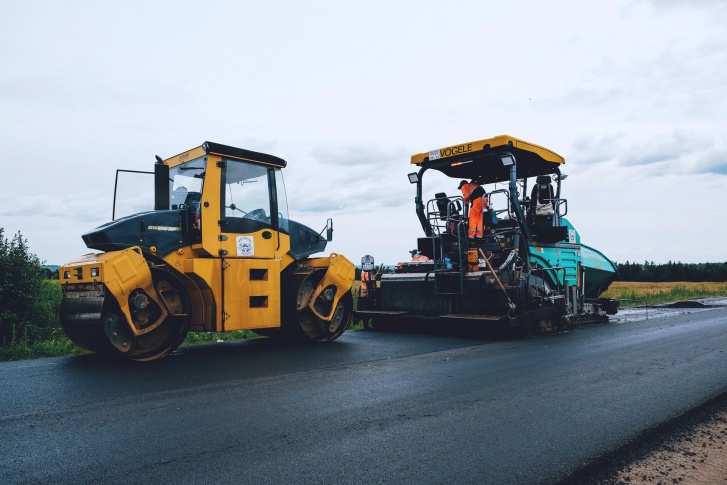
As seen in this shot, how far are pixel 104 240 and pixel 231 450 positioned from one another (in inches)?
159

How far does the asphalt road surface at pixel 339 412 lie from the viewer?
11.7 ft

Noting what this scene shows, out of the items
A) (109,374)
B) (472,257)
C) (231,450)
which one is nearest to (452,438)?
(231,450)

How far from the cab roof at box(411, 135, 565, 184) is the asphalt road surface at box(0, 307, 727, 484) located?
12.1 ft

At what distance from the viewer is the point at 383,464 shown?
11.9 ft

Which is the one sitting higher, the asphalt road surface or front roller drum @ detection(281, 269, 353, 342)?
front roller drum @ detection(281, 269, 353, 342)

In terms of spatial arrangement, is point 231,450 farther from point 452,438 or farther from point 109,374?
point 109,374

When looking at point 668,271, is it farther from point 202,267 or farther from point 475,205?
point 202,267

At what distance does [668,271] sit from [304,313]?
1939 inches

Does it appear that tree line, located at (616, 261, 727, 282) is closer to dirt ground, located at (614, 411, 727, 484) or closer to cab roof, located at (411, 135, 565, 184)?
cab roof, located at (411, 135, 565, 184)

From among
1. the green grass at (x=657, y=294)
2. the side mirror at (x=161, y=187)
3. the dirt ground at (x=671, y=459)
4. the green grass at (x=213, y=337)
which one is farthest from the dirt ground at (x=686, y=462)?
the green grass at (x=657, y=294)

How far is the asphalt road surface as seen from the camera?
141 inches

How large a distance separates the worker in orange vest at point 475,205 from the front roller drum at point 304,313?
293 centimetres

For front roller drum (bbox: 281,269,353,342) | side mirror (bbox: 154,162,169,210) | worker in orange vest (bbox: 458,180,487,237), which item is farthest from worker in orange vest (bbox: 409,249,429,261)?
side mirror (bbox: 154,162,169,210)

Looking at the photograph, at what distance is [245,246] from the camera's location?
316 inches
